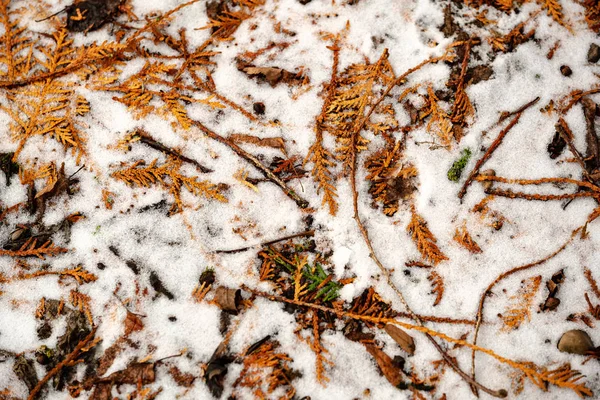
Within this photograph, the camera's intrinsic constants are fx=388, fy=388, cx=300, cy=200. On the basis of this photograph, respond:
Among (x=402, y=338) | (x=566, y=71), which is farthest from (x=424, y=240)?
(x=566, y=71)

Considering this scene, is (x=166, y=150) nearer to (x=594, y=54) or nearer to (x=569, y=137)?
(x=569, y=137)

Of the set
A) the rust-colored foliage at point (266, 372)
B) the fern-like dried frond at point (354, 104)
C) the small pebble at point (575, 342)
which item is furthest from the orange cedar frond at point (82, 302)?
the small pebble at point (575, 342)

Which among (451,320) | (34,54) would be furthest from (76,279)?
(451,320)

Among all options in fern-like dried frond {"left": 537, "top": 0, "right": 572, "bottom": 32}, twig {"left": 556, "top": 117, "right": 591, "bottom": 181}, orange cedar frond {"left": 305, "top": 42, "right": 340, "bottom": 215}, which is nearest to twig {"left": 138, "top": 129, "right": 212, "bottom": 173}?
orange cedar frond {"left": 305, "top": 42, "right": 340, "bottom": 215}

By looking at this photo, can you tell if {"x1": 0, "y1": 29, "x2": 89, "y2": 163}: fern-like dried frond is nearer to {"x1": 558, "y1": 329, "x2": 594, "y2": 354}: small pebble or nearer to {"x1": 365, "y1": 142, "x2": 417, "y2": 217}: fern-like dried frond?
{"x1": 365, "y1": 142, "x2": 417, "y2": 217}: fern-like dried frond

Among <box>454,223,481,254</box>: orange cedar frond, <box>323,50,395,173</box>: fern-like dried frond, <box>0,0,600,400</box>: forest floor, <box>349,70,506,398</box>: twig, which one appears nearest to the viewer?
<box>349,70,506,398</box>: twig
